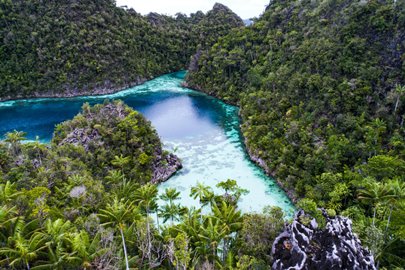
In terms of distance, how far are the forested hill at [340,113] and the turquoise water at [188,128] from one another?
3116 mm

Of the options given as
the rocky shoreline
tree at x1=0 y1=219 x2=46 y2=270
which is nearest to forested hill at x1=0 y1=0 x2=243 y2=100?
the rocky shoreline

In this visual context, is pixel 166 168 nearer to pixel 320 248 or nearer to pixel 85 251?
pixel 85 251

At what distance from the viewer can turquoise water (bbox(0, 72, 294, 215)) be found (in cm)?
4213

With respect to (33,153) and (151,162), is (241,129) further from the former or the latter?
(33,153)

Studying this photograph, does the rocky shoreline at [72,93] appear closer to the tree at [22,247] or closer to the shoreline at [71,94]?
the shoreline at [71,94]

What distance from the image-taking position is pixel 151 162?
4422 centimetres

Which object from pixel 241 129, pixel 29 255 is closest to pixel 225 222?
pixel 29 255

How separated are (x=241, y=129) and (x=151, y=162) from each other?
2318cm

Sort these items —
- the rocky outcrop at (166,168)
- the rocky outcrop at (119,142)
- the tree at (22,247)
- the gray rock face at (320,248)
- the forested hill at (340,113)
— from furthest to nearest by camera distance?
1. the rocky outcrop at (166,168)
2. the rocky outcrop at (119,142)
3. the forested hill at (340,113)
4. the gray rock face at (320,248)
5. the tree at (22,247)

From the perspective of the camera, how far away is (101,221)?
2450 cm

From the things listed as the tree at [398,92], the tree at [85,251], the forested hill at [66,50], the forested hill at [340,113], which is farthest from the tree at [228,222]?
the forested hill at [66,50]

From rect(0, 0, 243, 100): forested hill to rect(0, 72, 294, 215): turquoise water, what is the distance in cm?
460

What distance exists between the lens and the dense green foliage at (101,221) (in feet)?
66.3

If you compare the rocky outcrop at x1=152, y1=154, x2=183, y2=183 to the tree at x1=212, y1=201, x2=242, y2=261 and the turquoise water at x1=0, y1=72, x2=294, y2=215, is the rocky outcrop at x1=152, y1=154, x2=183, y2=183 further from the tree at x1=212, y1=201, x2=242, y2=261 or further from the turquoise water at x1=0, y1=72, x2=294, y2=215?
the tree at x1=212, y1=201, x2=242, y2=261
